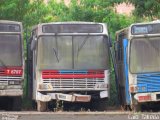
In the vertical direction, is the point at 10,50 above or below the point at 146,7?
below

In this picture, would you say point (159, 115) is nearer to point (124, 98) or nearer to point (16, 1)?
point (124, 98)

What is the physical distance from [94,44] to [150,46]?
69.0 inches

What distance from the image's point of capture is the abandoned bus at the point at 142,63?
658 inches

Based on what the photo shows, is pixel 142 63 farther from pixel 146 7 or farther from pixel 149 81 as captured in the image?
pixel 146 7

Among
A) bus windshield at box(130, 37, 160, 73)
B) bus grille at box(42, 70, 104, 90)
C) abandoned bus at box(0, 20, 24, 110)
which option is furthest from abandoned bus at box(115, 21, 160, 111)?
abandoned bus at box(0, 20, 24, 110)

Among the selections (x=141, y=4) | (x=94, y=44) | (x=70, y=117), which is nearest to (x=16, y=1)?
(x=141, y=4)

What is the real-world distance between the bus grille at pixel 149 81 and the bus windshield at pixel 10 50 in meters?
3.87

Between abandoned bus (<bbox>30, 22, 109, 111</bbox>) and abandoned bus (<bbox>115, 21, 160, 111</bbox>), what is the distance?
821 mm

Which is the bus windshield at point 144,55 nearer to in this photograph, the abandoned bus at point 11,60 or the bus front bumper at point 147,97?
the bus front bumper at point 147,97

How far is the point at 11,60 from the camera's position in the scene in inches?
698

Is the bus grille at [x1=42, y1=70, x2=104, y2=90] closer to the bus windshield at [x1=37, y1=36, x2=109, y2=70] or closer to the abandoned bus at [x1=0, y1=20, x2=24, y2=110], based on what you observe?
the bus windshield at [x1=37, y1=36, x2=109, y2=70]

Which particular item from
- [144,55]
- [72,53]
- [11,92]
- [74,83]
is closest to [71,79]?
[74,83]

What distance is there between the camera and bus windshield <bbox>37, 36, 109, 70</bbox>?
17219 mm

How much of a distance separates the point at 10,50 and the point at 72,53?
202 centimetres
